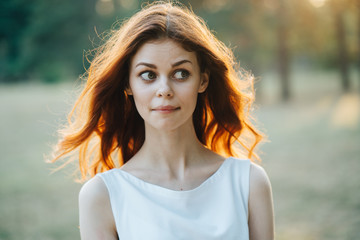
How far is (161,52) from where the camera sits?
1870 millimetres

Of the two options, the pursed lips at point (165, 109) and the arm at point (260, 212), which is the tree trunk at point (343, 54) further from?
the pursed lips at point (165, 109)

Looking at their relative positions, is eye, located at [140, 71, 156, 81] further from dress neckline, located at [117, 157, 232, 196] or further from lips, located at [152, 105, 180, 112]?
dress neckline, located at [117, 157, 232, 196]

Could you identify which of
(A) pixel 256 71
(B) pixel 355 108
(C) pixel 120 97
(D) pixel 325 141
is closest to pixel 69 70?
(A) pixel 256 71

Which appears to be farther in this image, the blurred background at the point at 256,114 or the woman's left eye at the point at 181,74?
the blurred background at the point at 256,114

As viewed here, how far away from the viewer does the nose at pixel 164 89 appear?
1.85m

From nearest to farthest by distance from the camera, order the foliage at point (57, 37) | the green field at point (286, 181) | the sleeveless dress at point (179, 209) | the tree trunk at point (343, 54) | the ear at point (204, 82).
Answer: the sleeveless dress at point (179, 209), the ear at point (204, 82), the green field at point (286, 181), the tree trunk at point (343, 54), the foliage at point (57, 37)

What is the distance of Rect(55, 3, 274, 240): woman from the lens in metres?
1.86

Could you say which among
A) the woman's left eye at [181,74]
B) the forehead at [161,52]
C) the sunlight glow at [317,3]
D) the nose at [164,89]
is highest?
the sunlight glow at [317,3]

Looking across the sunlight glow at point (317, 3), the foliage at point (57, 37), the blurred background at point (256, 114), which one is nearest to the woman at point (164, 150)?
the blurred background at point (256, 114)

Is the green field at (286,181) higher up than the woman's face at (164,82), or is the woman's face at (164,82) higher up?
the woman's face at (164,82)

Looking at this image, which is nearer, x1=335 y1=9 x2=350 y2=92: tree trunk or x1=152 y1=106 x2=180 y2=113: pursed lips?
x1=152 y1=106 x2=180 y2=113: pursed lips

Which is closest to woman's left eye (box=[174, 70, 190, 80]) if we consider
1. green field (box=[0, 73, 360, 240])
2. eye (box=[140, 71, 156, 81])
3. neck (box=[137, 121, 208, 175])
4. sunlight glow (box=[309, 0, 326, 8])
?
eye (box=[140, 71, 156, 81])

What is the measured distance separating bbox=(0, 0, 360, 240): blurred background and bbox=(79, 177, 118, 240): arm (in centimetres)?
81

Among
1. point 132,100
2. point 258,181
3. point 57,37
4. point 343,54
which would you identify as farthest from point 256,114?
point 57,37
